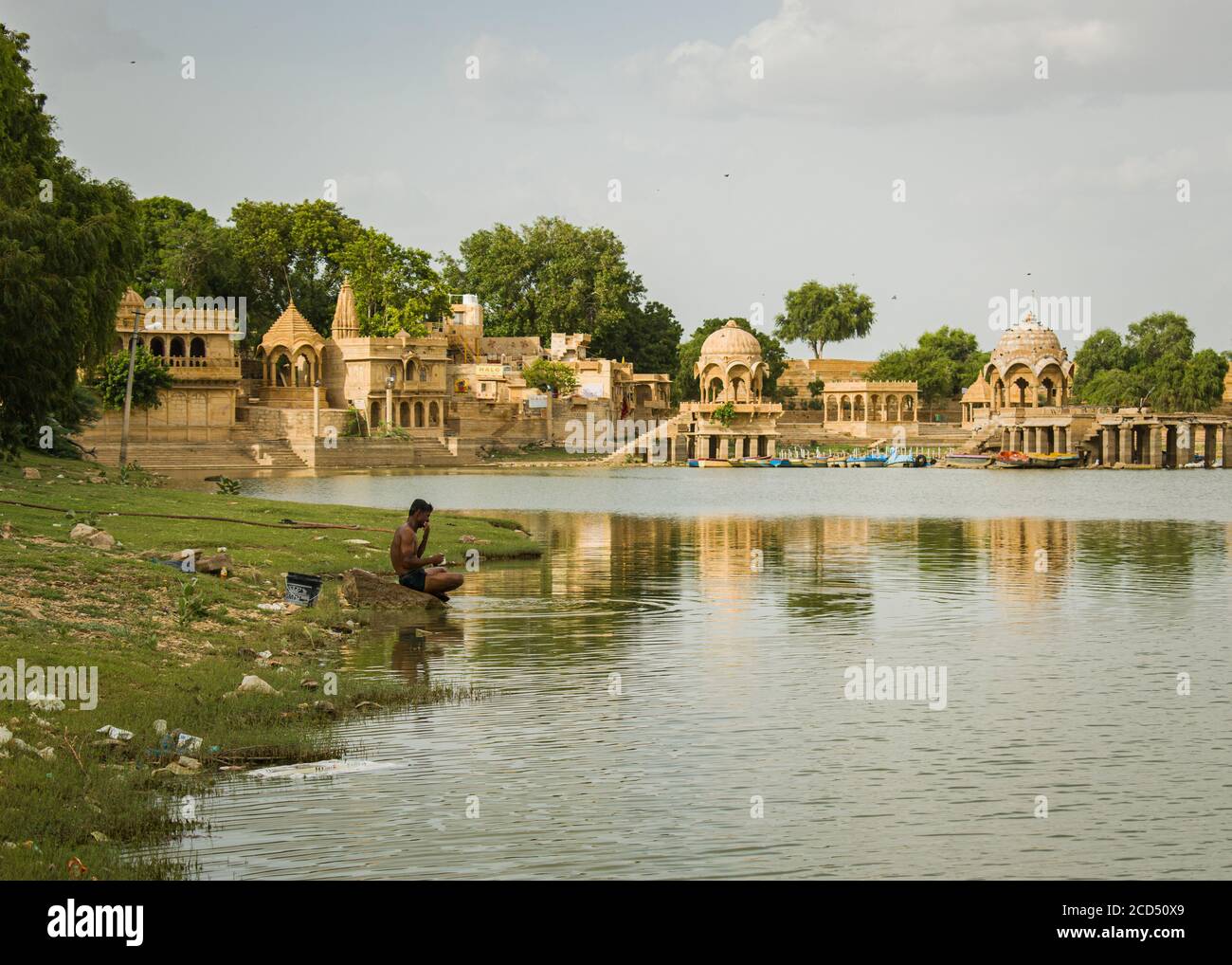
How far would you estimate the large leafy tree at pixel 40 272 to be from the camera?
2523 centimetres

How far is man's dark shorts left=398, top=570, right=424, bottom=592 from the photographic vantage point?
24203 millimetres

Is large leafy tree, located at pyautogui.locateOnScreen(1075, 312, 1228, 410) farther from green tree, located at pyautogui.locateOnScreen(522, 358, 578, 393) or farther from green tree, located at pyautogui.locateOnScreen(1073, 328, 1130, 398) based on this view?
green tree, located at pyautogui.locateOnScreen(522, 358, 578, 393)

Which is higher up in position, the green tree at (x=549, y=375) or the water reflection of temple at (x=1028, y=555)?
the green tree at (x=549, y=375)

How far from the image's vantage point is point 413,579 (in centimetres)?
2423

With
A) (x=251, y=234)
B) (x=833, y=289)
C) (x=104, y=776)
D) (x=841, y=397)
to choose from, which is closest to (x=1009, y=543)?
(x=104, y=776)

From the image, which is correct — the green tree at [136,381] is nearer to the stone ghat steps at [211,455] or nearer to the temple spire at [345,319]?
the stone ghat steps at [211,455]

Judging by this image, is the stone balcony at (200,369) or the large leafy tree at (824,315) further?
the large leafy tree at (824,315)

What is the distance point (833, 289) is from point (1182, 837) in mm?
153365

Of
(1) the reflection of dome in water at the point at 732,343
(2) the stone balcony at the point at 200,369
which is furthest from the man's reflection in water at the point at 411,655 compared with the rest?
(1) the reflection of dome in water at the point at 732,343

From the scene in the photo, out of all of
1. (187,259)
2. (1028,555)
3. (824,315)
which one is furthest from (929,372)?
(1028,555)

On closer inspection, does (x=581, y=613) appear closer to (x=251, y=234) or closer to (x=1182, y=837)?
(x=1182, y=837)

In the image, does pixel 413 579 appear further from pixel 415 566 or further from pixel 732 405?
pixel 732 405

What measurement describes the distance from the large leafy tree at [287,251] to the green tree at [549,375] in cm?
1495

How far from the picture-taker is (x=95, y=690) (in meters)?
15.1
